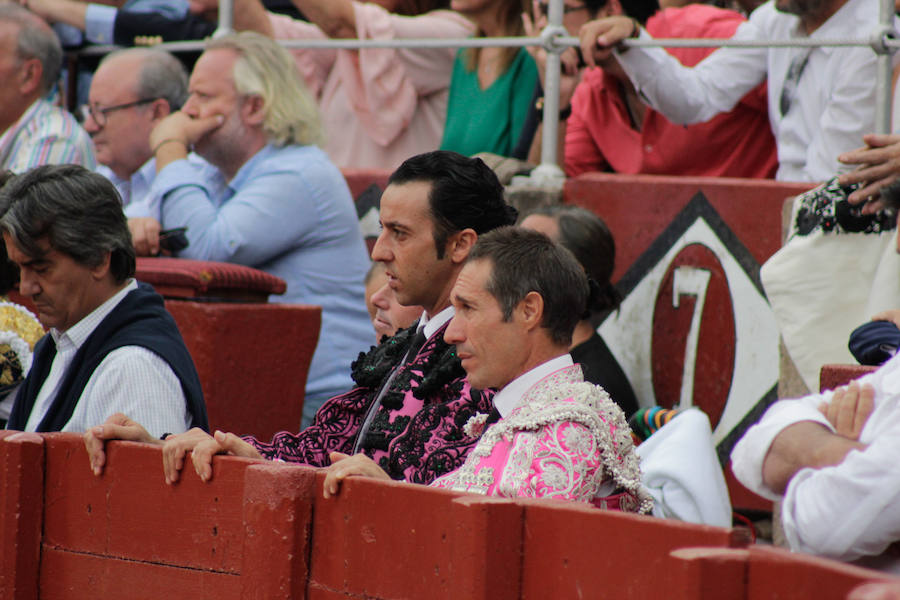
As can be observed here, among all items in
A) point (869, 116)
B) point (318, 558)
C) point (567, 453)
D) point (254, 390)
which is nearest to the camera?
point (567, 453)

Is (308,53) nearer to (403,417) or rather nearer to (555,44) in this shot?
(555,44)

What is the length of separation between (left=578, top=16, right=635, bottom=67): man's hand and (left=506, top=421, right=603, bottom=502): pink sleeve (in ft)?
9.01

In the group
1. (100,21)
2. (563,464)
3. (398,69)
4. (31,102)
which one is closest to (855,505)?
(563,464)

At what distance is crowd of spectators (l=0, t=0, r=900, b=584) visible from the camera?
2895mm

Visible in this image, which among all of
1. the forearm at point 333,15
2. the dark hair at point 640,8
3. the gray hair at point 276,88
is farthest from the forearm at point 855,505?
the forearm at point 333,15

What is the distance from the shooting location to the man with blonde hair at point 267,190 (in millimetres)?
5348

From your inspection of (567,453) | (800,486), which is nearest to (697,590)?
(800,486)

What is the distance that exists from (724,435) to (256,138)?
2.12 m

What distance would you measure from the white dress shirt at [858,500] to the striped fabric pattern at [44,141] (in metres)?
4.31

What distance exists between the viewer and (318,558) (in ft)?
9.97

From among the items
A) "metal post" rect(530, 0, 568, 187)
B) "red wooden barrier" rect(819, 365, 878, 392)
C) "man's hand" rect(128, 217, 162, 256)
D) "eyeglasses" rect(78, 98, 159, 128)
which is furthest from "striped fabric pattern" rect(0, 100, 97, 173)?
"red wooden barrier" rect(819, 365, 878, 392)

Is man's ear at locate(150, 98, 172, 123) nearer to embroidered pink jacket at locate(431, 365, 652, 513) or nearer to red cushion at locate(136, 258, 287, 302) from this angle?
red cushion at locate(136, 258, 287, 302)

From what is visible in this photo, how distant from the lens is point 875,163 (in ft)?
13.3

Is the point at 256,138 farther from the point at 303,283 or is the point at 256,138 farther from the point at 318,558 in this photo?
the point at 318,558
